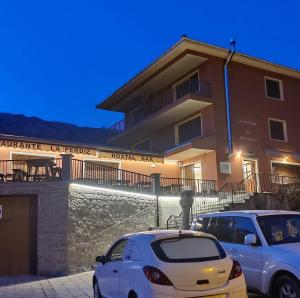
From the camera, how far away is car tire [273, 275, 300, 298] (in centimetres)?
706

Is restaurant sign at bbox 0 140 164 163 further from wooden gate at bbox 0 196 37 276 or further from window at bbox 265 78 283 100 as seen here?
window at bbox 265 78 283 100

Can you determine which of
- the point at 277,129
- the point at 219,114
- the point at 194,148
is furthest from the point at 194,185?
the point at 277,129

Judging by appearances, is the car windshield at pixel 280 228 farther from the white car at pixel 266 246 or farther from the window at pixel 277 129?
the window at pixel 277 129

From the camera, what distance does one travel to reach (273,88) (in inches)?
1160

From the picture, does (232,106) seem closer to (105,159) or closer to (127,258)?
(105,159)

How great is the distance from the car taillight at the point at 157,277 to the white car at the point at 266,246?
7.07 feet

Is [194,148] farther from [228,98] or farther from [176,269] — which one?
[176,269]

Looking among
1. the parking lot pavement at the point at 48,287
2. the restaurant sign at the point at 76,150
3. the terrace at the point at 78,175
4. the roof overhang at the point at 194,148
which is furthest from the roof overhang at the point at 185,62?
the parking lot pavement at the point at 48,287

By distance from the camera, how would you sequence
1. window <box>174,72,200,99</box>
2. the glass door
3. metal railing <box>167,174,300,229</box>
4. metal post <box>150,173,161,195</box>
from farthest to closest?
1. window <box>174,72,200,99</box>
2. the glass door
3. metal post <box>150,173,161,195</box>
4. metal railing <box>167,174,300,229</box>

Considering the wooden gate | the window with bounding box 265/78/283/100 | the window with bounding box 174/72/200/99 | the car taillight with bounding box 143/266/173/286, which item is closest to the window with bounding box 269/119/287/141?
the window with bounding box 265/78/283/100

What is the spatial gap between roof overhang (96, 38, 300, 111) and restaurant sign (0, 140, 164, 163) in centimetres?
563

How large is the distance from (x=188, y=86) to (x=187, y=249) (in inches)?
870

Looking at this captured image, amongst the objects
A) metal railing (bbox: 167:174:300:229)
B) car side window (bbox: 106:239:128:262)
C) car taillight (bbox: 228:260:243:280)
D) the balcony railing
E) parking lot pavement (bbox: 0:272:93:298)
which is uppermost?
the balcony railing

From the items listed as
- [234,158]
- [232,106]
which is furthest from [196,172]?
[232,106]
